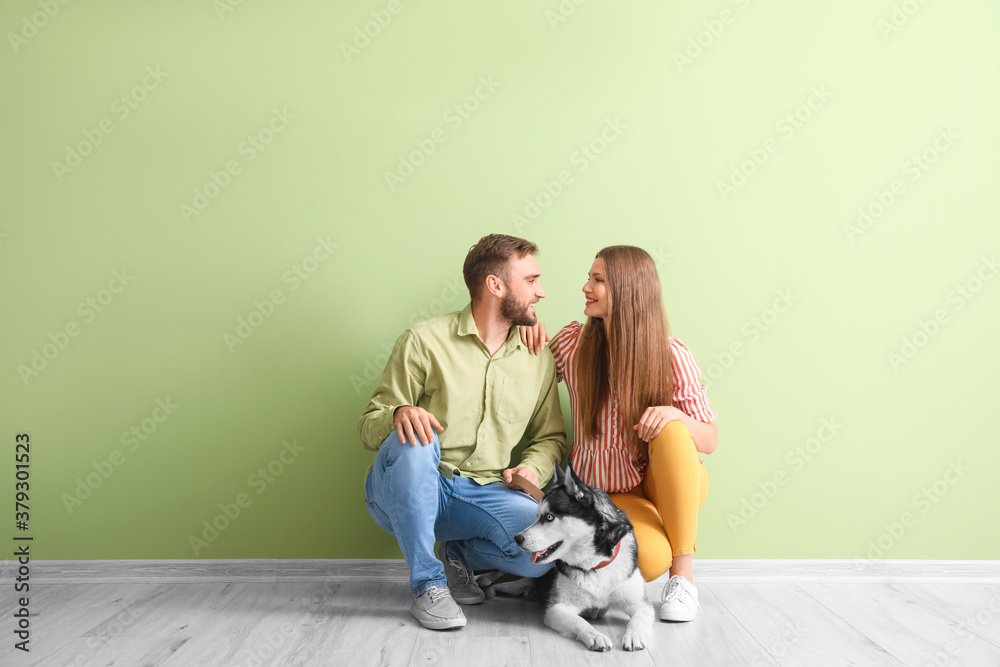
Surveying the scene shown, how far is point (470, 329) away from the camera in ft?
7.62

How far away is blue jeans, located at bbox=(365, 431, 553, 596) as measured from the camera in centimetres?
205

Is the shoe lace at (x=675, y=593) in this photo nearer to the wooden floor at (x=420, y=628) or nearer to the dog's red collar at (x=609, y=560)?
the wooden floor at (x=420, y=628)

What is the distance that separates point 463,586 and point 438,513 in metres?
0.30

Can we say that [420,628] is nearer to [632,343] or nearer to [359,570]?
[359,570]

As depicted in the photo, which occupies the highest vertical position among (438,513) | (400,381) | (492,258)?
(492,258)

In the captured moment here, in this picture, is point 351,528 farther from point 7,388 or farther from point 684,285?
point 684,285

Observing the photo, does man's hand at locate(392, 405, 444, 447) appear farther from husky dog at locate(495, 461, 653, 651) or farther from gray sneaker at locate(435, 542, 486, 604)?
gray sneaker at locate(435, 542, 486, 604)

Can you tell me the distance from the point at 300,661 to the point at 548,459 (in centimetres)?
99

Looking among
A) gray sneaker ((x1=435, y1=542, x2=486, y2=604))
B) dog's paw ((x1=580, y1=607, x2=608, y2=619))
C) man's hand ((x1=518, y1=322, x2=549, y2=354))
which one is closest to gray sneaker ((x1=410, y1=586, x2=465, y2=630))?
gray sneaker ((x1=435, y1=542, x2=486, y2=604))

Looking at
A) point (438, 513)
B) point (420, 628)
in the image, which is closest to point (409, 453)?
point (438, 513)

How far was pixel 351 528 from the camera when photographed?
2594 millimetres

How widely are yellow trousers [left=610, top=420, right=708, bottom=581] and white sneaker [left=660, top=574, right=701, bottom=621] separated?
56 mm

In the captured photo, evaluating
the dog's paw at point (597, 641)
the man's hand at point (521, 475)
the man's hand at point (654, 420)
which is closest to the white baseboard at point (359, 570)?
the man's hand at point (521, 475)

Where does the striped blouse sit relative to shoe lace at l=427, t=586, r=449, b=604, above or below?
above
